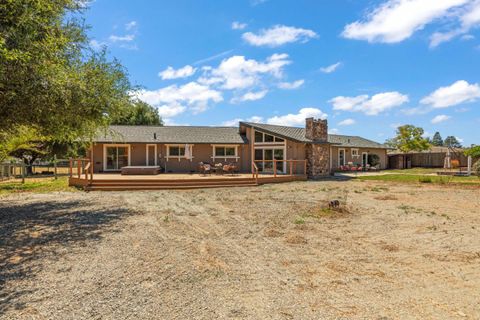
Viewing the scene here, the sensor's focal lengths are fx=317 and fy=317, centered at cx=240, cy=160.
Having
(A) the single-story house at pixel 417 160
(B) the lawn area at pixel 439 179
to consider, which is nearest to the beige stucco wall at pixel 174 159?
(B) the lawn area at pixel 439 179

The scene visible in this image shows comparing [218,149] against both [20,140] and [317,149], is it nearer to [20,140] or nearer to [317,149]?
[317,149]

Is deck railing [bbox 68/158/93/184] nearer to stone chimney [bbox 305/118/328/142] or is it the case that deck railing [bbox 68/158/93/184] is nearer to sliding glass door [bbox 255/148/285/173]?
sliding glass door [bbox 255/148/285/173]

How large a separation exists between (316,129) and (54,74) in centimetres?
1793

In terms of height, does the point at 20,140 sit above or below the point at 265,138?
below

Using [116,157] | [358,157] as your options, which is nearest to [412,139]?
[358,157]

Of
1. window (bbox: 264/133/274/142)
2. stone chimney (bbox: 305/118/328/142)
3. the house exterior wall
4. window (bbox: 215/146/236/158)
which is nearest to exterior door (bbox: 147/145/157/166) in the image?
window (bbox: 215/146/236/158)

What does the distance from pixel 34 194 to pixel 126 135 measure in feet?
33.8

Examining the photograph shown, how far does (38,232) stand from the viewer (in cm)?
697

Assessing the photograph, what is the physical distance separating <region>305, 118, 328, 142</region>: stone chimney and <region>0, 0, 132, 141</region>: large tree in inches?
575

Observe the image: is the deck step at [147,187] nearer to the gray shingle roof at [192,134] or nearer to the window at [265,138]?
the gray shingle roof at [192,134]

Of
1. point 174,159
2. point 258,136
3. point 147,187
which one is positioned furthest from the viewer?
point 258,136

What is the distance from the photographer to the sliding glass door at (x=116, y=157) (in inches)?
869

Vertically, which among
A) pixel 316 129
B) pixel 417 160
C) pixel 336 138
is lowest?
pixel 417 160

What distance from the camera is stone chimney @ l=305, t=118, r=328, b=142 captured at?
22.1 metres
